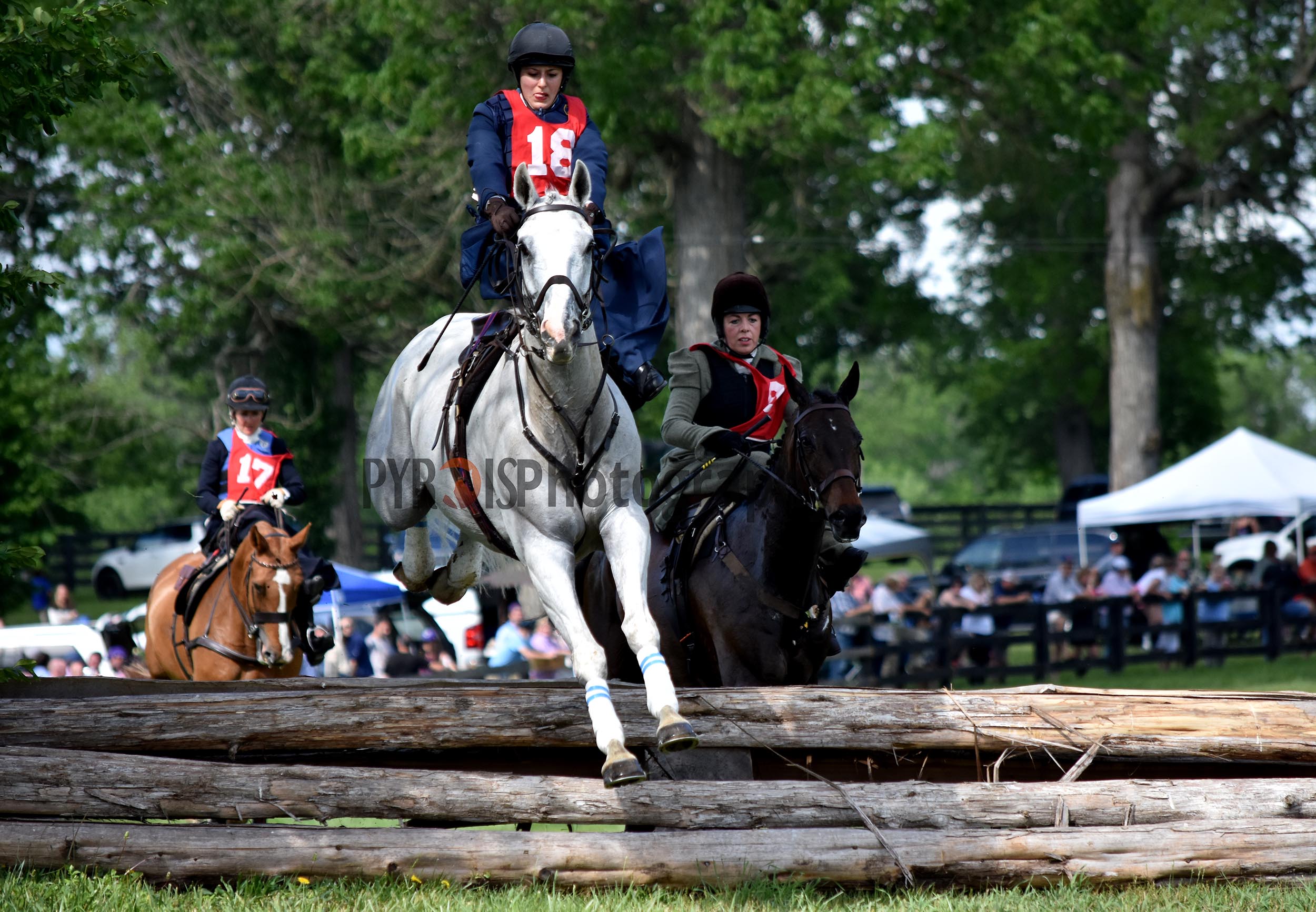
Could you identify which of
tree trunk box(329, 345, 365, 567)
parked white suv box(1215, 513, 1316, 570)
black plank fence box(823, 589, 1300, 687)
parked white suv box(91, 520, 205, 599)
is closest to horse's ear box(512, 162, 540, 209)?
black plank fence box(823, 589, 1300, 687)

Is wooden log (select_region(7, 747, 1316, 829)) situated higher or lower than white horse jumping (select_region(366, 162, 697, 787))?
lower

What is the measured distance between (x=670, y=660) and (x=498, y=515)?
179cm

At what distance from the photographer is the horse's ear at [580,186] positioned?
5.52 m

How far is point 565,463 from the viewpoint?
18.9 feet

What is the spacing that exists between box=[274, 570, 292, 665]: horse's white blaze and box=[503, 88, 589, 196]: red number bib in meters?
4.07

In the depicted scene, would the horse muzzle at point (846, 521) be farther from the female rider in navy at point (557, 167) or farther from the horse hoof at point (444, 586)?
the horse hoof at point (444, 586)

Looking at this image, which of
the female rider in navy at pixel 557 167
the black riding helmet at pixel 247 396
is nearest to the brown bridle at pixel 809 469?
the female rider in navy at pixel 557 167

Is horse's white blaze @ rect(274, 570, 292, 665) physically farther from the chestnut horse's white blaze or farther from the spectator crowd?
the spectator crowd

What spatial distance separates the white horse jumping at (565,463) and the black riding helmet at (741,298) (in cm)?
170

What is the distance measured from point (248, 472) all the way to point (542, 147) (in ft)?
15.1

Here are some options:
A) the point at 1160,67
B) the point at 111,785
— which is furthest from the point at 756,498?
the point at 1160,67

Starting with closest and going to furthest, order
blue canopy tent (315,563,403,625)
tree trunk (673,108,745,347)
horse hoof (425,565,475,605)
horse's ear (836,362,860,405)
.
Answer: horse's ear (836,362,860,405) → horse hoof (425,565,475,605) → blue canopy tent (315,563,403,625) → tree trunk (673,108,745,347)

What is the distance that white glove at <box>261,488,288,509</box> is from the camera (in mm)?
9906

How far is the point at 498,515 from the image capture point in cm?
608
